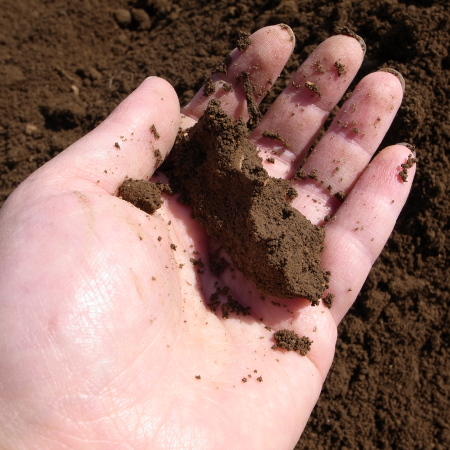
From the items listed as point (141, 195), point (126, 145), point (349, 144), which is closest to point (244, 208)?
point (141, 195)

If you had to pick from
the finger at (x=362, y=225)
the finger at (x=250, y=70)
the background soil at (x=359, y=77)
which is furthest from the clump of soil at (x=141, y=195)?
the background soil at (x=359, y=77)

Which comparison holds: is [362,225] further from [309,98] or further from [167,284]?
[167,284]

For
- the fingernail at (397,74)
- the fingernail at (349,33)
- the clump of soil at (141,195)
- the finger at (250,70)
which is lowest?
the clump of soil at (141,195)

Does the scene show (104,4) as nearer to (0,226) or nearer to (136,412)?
(0,226)

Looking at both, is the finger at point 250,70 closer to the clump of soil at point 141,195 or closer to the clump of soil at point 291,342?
the clump of soil at point 141,195

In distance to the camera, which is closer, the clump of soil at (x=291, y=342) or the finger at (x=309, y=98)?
the clump of soil at (x=291, y=342)

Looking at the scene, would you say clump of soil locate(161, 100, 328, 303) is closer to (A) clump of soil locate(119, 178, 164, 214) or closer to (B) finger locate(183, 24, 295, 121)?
(A) clump of soil locate(119, 178, 164, 214)
